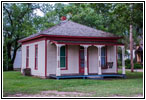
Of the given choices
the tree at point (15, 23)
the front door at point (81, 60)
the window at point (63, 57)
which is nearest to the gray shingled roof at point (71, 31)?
the window at point (63, 57)

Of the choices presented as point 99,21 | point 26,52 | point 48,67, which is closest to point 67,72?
point 48,67

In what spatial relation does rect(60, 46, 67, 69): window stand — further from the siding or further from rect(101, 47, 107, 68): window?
rect(101, 47, 107, 68): window

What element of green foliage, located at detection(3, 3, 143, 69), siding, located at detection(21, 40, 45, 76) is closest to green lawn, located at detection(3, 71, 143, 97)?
siding, located at detection(21, 40, 45, 76)

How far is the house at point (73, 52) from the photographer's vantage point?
1669 centimetres

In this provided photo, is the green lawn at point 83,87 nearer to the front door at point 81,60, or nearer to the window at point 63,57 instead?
the window at point 63,57

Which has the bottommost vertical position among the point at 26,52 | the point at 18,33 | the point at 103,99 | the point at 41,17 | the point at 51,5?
the point at 103,99

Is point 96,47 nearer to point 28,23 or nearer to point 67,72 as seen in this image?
point 67,72

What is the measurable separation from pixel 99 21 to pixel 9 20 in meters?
10.5

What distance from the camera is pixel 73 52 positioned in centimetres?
1745

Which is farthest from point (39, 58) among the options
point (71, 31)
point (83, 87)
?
point (83, 87)

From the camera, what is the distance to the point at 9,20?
28.9m

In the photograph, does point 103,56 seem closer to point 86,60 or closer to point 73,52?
point 86,60

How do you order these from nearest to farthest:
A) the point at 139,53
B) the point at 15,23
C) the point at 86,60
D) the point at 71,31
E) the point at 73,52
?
the point at 86,60, the point at 73,52, the point at 71,31, the point at 15,23, the point at 139,53

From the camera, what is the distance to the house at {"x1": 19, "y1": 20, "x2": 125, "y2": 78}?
16.7m
